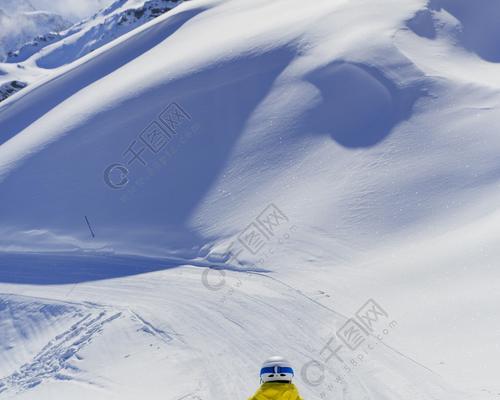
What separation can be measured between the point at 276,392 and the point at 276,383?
142 millimetres

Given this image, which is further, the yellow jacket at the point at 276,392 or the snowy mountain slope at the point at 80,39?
the snowy mountain slope at the point at 80,39

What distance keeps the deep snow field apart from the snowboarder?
159 inches

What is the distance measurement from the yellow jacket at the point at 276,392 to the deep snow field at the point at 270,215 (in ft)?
13.4

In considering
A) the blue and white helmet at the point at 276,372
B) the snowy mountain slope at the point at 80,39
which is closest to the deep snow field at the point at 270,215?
the blue and white helmet at the point at 276,372

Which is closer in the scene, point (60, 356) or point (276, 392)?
point (276, 392)

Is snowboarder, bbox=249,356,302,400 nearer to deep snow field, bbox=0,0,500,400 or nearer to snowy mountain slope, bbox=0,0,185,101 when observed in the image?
deep snow field, bbox=0,0,500,400

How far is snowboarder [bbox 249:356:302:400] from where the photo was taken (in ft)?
13.5

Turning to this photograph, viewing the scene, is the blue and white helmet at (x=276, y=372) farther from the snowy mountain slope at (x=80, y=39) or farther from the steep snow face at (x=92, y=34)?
the steep snow face at (x=92, y=34)

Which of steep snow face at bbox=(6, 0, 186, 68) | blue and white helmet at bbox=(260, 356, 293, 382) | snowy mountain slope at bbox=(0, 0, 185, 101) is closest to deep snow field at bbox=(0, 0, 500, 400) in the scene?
blue and white helmet at bbox=(260, 356, 293, 382)

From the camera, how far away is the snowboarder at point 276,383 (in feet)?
13.5

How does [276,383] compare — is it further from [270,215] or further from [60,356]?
[270,215]

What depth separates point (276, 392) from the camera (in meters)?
4.11

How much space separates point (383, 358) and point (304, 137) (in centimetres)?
803

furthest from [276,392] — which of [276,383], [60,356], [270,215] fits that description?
[270,215]
